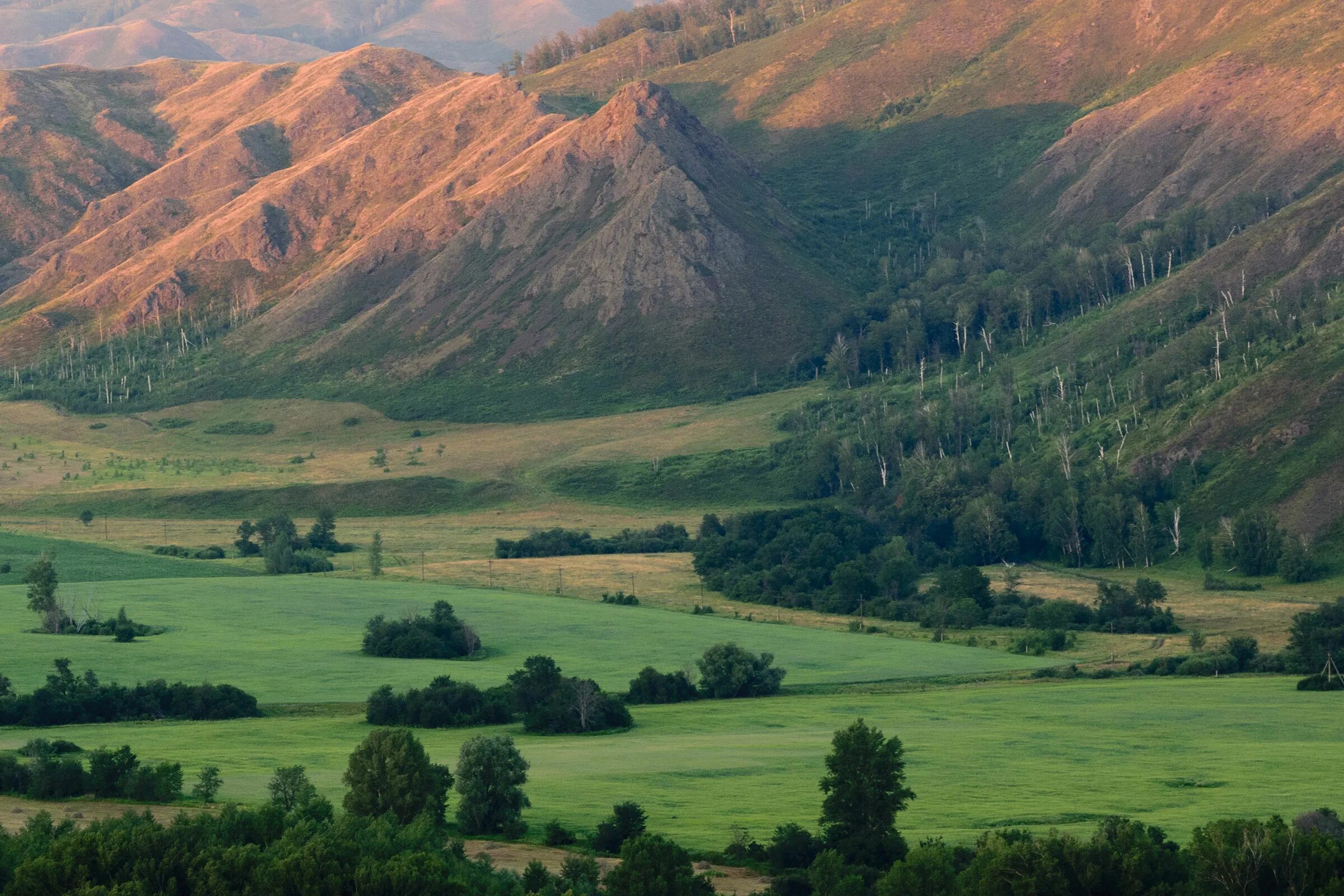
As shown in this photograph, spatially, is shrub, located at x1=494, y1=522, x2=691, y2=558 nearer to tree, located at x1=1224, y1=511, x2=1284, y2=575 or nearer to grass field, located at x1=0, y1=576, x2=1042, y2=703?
grass field, located at x1=0, y1=576, x2=1042, y2=703

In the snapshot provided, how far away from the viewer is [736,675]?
303 feet

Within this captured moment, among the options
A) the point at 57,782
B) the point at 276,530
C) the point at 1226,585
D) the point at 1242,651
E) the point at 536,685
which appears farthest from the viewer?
the point at 276,530

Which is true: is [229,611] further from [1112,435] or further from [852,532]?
[1112,435]

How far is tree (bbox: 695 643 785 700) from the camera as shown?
92.5 m

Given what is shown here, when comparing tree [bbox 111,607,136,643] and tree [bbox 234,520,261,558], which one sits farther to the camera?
tree [bbox 234,520,261,558]

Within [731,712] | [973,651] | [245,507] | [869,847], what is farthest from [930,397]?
[869,847]

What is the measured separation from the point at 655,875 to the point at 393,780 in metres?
14.5

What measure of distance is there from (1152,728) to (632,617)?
149 ft

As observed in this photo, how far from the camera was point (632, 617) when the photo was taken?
4611 inches

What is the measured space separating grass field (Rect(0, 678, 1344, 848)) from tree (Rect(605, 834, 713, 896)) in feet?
25.7

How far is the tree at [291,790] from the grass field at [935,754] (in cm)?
275

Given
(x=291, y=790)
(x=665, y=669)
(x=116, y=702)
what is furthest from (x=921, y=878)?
(x=665, y=669)

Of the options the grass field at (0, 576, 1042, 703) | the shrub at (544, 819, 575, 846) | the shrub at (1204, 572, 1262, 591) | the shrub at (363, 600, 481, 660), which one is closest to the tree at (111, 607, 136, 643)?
the grass field at (0, 576, 1042, 703)

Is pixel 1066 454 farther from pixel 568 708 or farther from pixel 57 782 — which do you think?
pixel 57 782
